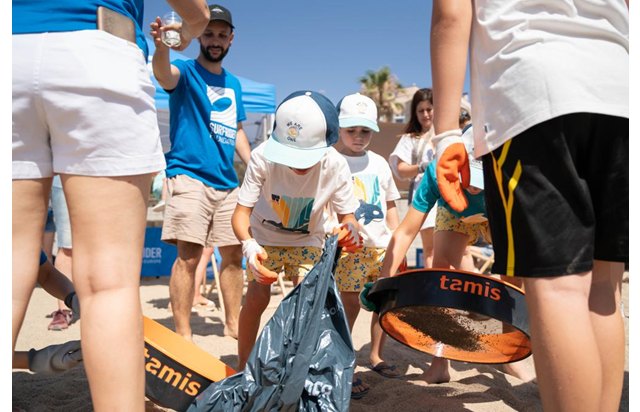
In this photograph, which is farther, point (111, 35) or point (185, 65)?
point (185, 65)

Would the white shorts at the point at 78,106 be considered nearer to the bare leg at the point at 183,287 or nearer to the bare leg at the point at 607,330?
the bare leg at the point at 607,330

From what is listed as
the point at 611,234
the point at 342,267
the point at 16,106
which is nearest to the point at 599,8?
the point at 611,234

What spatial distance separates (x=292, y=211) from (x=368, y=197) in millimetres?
880

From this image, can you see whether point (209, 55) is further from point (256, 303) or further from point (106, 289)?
point (106, 289)

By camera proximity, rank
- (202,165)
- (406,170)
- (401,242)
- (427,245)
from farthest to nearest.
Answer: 1. (427,245)
2. (406,170)
3. (202,165)
4. (401,242)

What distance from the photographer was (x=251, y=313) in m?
2.45

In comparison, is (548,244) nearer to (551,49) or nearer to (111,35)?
(551,49)

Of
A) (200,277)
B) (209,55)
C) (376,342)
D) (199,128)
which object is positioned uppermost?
(209,55)

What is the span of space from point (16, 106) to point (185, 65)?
2295 millimetres

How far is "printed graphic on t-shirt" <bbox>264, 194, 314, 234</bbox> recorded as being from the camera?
2.51 meters

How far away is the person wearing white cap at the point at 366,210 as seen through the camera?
9.58 feet

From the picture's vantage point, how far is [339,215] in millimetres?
2570

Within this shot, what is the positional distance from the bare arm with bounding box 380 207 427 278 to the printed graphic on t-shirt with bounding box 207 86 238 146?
1707 millimetres

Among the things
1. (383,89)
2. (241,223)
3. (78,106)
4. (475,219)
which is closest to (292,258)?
(241,223)
